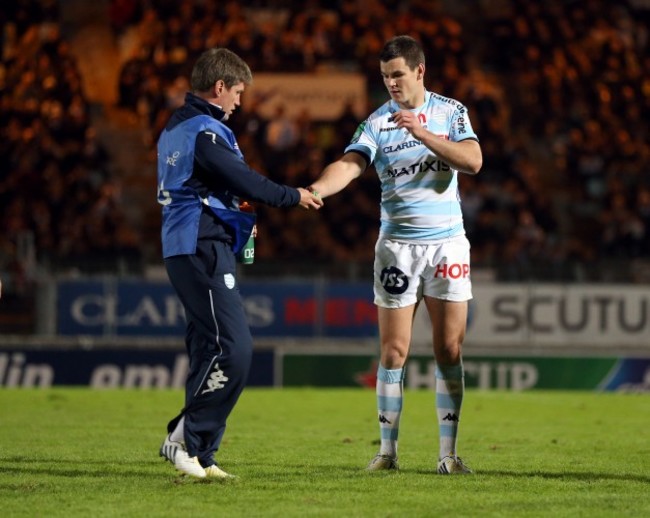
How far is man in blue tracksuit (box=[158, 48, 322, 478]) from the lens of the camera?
6.57m

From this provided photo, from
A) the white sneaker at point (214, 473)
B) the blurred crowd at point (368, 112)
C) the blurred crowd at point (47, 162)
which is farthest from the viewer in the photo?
the blurred crowd at point (368, 112)

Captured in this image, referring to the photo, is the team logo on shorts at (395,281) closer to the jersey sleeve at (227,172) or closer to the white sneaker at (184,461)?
the jersey sleeve at (227,172)

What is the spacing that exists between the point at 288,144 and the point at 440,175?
1384 centimetres

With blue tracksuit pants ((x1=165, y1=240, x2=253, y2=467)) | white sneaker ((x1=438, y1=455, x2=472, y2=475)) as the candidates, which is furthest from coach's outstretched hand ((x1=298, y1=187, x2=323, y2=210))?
white sneaker ((x1=438, y1=455, x2=472, y2=475))

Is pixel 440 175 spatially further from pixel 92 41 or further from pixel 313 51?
pixel 92 41

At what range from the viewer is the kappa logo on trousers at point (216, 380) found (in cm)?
658

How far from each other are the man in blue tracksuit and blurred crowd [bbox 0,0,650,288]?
10.7 meters

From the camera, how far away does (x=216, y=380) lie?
6582 mm

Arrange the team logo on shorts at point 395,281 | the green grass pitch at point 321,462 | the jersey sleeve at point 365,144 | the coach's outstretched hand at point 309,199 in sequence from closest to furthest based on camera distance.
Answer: the green grass pitch at point 321,462, the coach's outstretched hand at point 309,199, the team logo on shorts at point 395,281, the jersey sleeve at point 365,144

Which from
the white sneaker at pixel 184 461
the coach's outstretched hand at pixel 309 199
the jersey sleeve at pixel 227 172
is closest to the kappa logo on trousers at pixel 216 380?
the white sneaker at pixel 184 461

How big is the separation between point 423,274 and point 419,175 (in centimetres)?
57

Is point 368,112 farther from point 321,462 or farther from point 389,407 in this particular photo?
point 389,407

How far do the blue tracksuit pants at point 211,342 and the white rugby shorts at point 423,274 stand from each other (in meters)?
1.07

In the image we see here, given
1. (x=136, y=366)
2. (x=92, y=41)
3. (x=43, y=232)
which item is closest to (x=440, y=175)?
(x=136, y=366)
